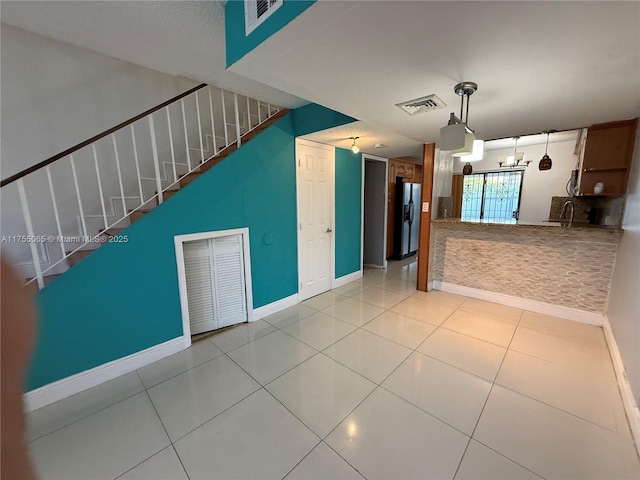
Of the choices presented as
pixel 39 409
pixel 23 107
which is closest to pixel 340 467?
pixel 39 409

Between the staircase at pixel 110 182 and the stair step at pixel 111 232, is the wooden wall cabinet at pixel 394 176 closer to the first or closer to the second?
the staircase at pixel 110 182

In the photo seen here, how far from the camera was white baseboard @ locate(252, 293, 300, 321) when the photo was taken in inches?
121

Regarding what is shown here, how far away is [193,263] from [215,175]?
0.93m

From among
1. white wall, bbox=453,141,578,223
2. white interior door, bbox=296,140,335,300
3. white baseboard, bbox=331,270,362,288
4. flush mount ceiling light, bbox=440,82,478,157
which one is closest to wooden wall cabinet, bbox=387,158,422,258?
white wall, bbox=453,141,578,223

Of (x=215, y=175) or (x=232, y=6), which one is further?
(x=215, y=175)

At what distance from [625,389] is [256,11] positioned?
340 centimetres

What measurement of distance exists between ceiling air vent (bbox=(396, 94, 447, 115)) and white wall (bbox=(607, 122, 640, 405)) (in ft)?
6.21

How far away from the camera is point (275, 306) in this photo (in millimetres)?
3244

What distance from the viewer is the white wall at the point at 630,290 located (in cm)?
177

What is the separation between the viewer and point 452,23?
1.13 meters

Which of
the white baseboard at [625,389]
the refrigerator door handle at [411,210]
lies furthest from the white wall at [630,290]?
the refrigerator door handle at [411,210]

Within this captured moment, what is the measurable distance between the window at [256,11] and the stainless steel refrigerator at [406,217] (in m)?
4.35

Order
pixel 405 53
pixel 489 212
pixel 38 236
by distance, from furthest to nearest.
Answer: pixel 489 212, pixel 38 236, pixel 405 53

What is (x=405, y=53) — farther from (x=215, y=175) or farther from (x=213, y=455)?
(x=213, y=455)
